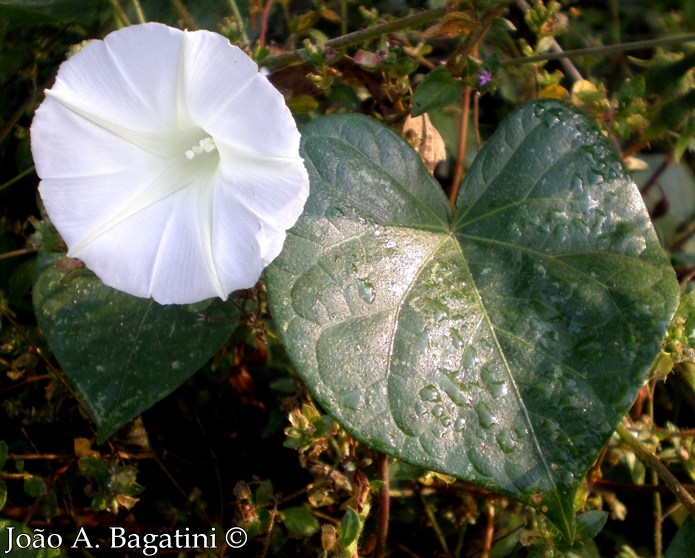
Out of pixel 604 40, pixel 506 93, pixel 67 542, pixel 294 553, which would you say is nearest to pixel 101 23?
pixel 506 93

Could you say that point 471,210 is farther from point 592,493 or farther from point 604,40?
point 604,40

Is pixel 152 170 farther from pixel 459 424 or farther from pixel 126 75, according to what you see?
pixel 459 424

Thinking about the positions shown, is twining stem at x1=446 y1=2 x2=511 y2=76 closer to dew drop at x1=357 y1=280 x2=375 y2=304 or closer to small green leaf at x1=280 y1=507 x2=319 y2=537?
dew drop at x1=357 y1=280 x2=375 y2=304

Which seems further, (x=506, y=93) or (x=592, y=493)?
(x=506, y=93)

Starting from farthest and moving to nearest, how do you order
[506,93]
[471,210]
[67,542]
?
1. [506,93]
2. [67,542]
3. [471,210]

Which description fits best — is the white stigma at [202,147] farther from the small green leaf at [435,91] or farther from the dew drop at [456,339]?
the dew drop at [456,339]

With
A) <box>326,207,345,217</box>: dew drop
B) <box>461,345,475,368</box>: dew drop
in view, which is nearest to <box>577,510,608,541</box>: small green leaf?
<box>461,345,475,368</box>: dew drop

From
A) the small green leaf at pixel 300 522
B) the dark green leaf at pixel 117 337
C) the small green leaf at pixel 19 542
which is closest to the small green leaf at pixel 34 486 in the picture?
the small green leaf at pixel 19 542
